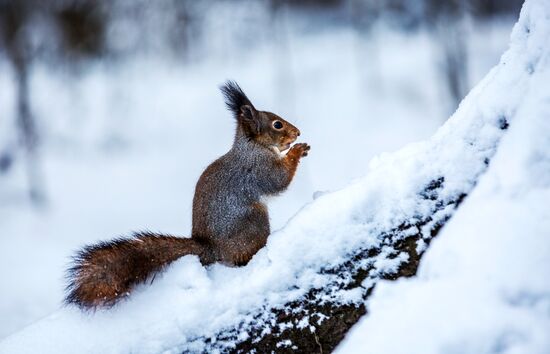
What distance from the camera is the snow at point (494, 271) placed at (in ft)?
5.28

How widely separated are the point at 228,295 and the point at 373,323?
0.52 m

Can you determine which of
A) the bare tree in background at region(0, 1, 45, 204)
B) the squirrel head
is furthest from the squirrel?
the bare tree in background at region(0, 1, 45, 204)

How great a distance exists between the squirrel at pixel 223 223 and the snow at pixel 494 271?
33.2 inches

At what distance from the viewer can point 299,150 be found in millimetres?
3188

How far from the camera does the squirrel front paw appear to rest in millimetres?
3172

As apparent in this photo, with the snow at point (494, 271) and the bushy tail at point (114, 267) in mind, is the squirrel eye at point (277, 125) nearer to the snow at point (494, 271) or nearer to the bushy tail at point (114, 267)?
the bushy tail at point (114, 267)

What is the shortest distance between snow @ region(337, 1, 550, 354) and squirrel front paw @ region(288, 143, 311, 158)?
4.30 ft

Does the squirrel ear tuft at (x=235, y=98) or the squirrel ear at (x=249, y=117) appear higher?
the squirrel ear tuft at (x=235, y=98)

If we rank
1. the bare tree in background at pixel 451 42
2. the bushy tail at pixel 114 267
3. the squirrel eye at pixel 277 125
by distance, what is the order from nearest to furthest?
1. the bushy tail at pixel 114 267
2. the squirrel eye at pixel 277 125
3. the bare tree in background at pixel 451 42

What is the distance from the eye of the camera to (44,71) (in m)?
13.2

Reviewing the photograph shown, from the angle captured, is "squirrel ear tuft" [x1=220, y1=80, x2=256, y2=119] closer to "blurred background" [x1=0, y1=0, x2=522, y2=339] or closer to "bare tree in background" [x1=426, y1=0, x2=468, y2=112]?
"blurred background" [x1=0, y1=0, x2=522, y2=339]

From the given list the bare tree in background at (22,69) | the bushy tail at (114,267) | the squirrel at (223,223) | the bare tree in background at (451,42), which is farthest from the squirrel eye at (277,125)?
the bare tree in background at (451,42)

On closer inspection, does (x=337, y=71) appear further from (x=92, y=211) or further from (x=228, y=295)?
(x=228, y=295)

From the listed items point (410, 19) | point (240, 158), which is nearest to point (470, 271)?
point (240, 158)
